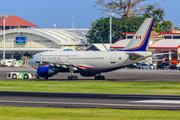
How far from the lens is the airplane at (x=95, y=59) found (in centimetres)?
4946

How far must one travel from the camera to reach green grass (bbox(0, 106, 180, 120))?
19953mm

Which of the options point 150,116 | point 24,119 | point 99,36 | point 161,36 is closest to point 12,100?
point 24,119

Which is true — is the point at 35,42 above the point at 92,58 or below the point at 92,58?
above

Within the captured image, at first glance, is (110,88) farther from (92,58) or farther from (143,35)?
(92,58)

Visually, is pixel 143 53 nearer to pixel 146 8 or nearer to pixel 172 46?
pixel 172 46

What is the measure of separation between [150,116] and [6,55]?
119 meters

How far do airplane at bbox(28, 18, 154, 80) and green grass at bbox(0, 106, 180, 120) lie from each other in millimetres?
26850

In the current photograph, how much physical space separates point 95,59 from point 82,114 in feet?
102

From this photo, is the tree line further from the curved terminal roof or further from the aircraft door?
the aircraft door

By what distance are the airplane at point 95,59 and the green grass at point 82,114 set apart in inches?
1057

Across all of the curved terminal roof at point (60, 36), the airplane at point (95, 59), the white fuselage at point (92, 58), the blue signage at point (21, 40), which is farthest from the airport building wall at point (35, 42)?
the airplane at point (95, 59)

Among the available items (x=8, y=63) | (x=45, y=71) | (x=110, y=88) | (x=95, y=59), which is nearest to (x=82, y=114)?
(x=110, y=88)

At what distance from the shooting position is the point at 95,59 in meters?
52.2

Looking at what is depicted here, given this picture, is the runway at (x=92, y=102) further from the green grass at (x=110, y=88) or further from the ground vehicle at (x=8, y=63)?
the ground vehicle at (x=8, y=63)
